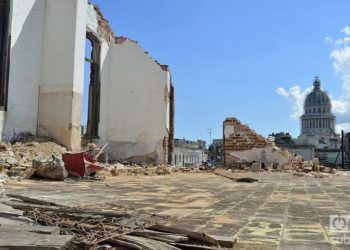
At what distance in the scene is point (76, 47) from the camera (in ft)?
47.2

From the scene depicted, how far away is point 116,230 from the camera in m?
3.22

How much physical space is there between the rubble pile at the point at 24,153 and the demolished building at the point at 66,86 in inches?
21.0

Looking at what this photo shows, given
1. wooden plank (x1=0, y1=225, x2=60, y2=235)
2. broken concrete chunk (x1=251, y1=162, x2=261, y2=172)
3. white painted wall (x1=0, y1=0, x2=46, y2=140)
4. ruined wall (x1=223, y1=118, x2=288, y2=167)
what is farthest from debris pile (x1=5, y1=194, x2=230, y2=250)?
ruined wall (x1=223, y1=118, x2=288, y2=167)

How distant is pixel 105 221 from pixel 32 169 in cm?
618

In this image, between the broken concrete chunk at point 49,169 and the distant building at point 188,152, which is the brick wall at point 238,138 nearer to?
the broken concrete chunk at point 49,169

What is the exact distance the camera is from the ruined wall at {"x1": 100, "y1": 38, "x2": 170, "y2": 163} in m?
18.9

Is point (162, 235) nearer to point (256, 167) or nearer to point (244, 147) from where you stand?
point (256, 167)

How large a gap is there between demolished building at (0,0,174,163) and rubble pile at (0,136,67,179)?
534 mm

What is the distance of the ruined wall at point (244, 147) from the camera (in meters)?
19.0

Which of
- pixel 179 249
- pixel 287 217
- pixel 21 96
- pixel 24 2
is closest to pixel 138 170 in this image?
pixel 21 96

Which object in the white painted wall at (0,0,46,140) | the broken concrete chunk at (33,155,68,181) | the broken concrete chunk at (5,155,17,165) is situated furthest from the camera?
the white painted wall at (0,0,46,140)

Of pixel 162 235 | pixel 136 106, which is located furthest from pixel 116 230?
pixel 136 106

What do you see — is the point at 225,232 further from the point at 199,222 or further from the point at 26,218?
the point at 26,218

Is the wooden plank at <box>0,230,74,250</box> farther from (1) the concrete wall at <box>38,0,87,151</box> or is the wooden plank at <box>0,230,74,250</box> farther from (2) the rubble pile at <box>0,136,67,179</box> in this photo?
(1) the concrete wall at <box>38,0,87,151</box>
